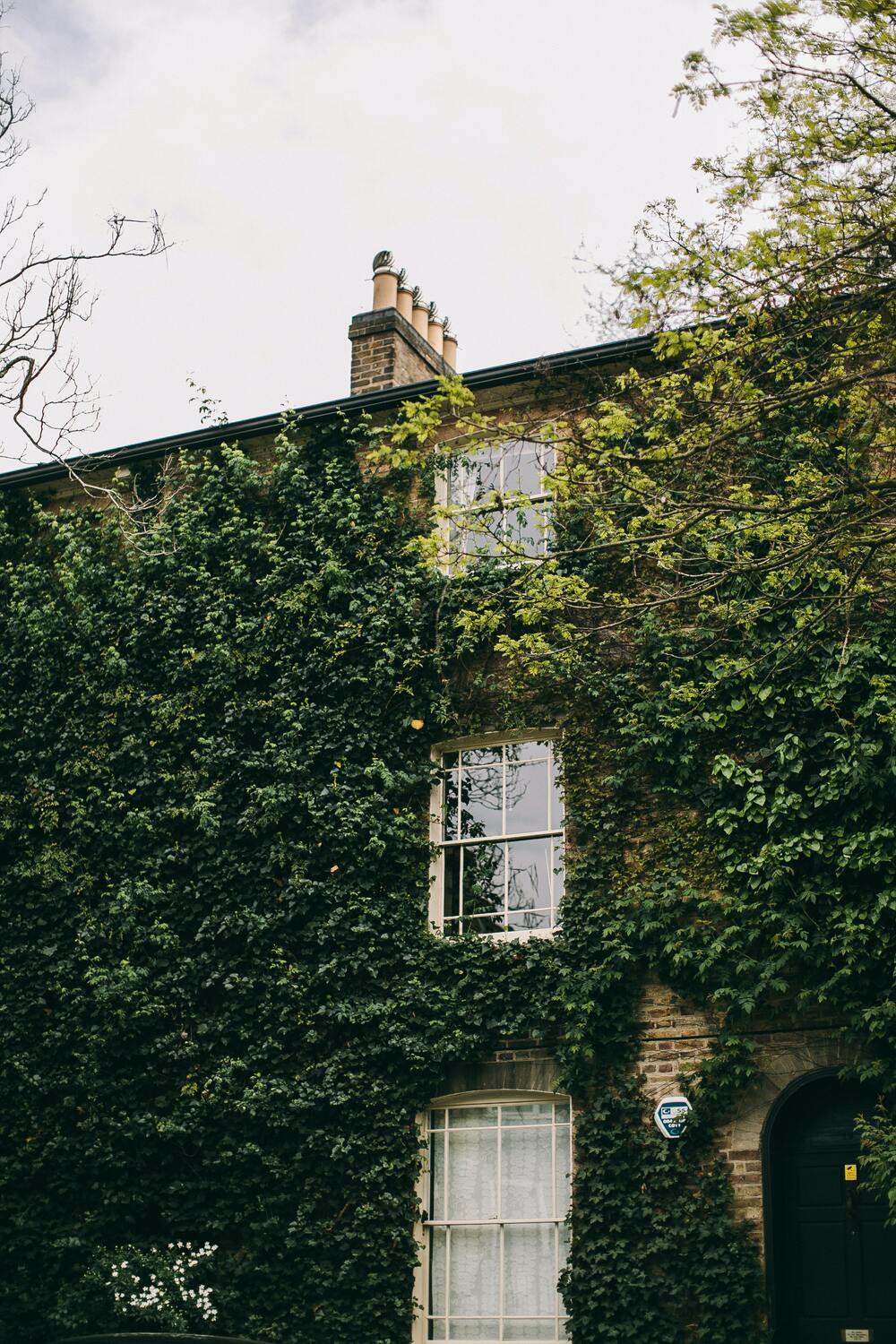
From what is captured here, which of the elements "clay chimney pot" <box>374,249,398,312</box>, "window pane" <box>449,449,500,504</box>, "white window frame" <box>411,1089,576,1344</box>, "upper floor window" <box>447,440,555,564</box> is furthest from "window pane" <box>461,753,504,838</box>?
"clay chimney pot" <box>374,249,398,312</box>

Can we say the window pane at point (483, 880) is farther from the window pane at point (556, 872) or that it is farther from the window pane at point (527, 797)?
the window pane at point (556, 872)

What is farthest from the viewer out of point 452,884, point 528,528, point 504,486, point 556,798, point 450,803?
point 504,486

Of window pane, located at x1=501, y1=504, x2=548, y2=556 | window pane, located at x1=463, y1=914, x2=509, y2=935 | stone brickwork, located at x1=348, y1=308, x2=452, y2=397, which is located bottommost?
window pane, located at x1=463, y1=914, x2=509, y2=935

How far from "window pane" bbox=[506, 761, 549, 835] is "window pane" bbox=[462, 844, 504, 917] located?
279 millimetres

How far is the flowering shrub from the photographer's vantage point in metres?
13.1

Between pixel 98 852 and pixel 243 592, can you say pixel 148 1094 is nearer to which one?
pixel 98 852

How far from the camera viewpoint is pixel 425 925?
45.3 feet

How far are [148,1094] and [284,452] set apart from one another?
22.3 feet

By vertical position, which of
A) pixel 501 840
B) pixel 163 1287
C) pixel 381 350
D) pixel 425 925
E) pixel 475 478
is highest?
pixel 381 350

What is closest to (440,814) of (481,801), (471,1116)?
(481,801)

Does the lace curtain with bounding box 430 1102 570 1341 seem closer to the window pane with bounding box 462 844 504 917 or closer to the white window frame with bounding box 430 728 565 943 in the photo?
the white window frame with bounding box 430 728 565 943

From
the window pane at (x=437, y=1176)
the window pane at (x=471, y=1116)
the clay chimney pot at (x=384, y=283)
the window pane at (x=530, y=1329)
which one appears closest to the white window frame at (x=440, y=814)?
the window pane at (x=471, y=1116)

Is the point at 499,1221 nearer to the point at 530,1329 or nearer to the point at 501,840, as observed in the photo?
the point at 530,1329

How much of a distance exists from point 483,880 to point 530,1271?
3.41m
